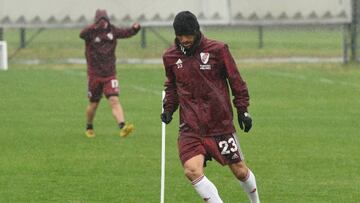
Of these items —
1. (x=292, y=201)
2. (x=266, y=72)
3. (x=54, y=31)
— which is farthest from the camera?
(x=54, y=31)

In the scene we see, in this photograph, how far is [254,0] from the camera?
4272cm

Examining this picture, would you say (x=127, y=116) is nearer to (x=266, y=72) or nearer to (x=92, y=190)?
(x=92, y=190)

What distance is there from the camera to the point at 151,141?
19.4 metres

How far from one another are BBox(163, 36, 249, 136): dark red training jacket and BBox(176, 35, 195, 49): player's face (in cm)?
11

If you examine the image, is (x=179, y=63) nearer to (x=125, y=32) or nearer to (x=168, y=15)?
(x=125, y=32)

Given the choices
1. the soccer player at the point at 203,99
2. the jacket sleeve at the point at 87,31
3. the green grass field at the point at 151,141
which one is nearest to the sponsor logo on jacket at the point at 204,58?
the soccer player at the point at 203,99

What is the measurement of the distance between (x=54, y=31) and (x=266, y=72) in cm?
1930

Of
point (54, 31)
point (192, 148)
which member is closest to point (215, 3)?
point (54, 31)

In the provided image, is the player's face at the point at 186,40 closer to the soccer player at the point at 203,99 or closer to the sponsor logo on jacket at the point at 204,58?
the soccer player at the point at 203,99

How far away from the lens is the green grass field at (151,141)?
46.0ft

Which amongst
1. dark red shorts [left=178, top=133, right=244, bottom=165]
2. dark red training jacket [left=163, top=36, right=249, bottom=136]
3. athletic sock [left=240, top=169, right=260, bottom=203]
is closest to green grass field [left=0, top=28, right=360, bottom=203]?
athletic sock [left=240, top=169, right=260, bottom=203]

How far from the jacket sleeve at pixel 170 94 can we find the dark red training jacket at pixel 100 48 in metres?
8.27

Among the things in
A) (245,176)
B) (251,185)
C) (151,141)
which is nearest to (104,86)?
(151,141)

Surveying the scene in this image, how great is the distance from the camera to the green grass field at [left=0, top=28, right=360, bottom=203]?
552 inches
